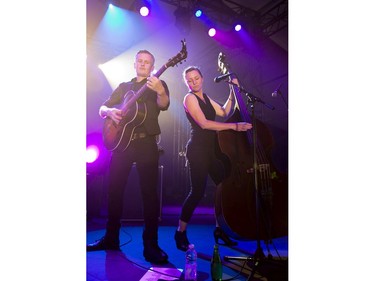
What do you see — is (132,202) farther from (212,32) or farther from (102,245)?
(212,32)

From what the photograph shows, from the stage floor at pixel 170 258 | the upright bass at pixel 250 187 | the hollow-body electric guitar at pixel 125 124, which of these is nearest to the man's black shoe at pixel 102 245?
the stage floor at pixel 170 258

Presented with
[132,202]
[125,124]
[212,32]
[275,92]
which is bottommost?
[132,202]

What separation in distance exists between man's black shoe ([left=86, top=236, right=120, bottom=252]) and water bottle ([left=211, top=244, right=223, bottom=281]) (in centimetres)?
54

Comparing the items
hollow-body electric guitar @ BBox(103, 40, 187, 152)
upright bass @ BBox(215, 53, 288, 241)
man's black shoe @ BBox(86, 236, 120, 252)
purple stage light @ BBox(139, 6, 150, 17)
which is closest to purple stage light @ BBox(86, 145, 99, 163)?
hollow-body electric guitar @ BBox(103, 40, 187, 152)

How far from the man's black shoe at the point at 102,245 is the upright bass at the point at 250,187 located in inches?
23.9

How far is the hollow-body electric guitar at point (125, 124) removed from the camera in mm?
1845

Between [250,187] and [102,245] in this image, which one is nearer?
[102,245]

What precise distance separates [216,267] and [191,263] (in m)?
0.14

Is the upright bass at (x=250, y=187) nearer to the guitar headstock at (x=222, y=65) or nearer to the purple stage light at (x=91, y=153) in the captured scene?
the guitar headstock at (x=222, y=65)

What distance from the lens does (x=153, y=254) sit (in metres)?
1.87

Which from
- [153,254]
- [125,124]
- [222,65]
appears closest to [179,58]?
[222,65]

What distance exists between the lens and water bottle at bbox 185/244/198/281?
5.99ft

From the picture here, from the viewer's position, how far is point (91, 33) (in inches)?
72.3
